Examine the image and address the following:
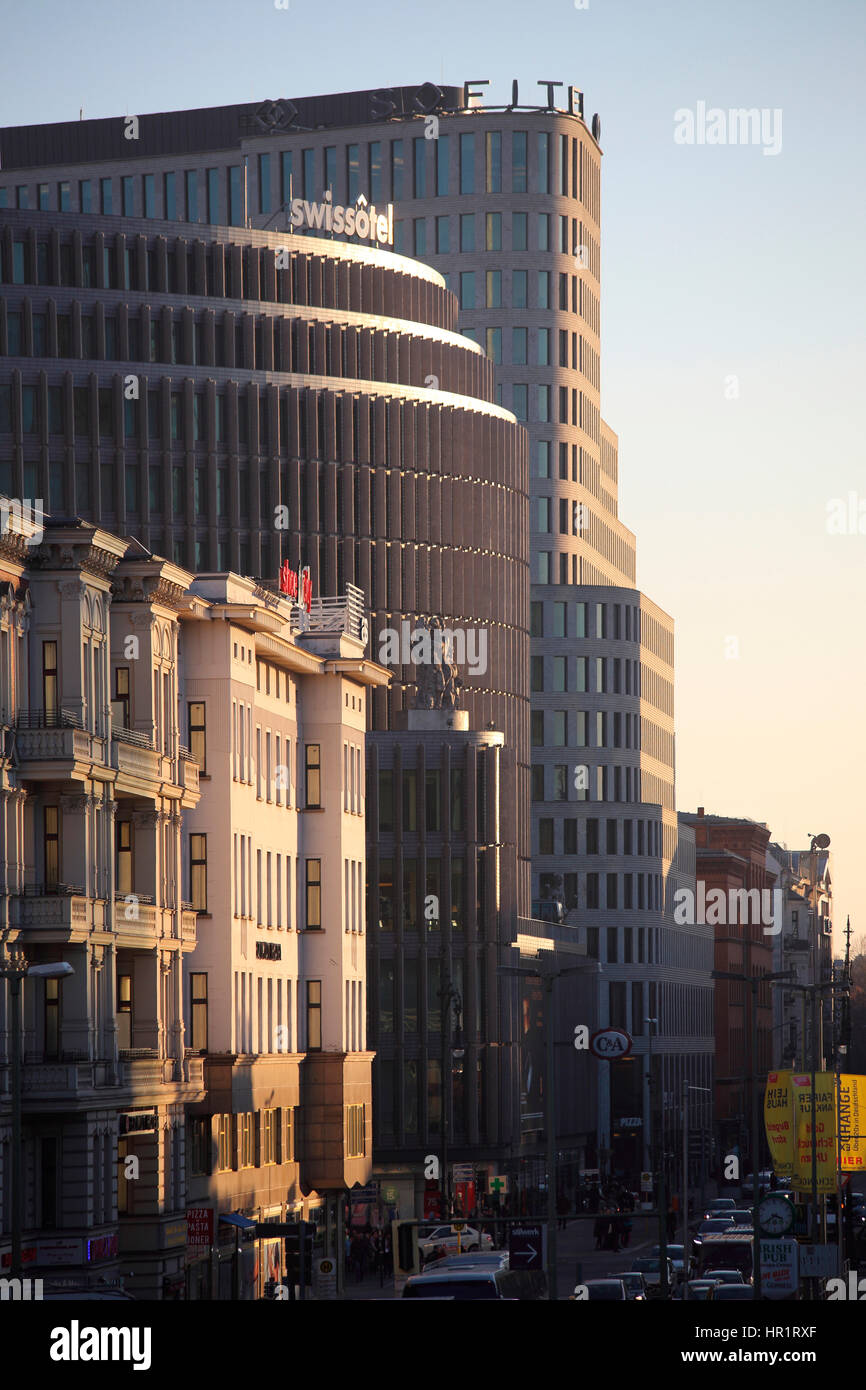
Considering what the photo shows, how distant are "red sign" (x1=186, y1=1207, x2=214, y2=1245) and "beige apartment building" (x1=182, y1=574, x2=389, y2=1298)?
0.24 feet

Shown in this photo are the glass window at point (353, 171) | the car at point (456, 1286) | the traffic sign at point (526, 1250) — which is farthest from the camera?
the glass window at point (353, 171)

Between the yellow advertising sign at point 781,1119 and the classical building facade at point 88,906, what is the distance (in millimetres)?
17608

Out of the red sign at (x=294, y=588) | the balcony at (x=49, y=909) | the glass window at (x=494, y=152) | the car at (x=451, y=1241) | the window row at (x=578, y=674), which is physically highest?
the glass window at (x=494, y=152)

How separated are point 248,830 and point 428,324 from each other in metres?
64.6

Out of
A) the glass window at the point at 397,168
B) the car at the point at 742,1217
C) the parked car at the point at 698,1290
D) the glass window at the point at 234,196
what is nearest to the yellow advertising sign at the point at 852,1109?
the parked car at the point at 698,1290

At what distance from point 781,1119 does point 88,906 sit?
22672 mm

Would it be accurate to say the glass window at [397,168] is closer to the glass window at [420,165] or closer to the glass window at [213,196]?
the glass window at [420,165]

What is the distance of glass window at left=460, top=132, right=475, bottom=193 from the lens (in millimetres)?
181750

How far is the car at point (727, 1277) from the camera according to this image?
6749cm

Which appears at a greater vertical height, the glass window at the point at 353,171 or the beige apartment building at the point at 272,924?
the glass window at the point at 353,171

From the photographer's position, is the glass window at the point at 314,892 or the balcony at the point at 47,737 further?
the glass window at the point at 314,892

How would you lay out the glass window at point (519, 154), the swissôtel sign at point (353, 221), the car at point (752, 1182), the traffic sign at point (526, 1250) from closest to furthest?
the traffic sign at point (526, 1250), the car at point (752, 1182), the swissôtel sign at point (353, 221), the glass window at point (519, 154)

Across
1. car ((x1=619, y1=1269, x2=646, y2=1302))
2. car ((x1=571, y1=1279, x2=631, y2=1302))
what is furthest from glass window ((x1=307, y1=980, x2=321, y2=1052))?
car ((x1=571, y1=1279, x2=631, y2=1302))
